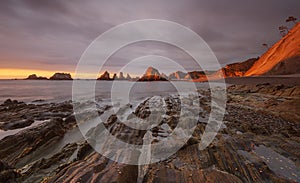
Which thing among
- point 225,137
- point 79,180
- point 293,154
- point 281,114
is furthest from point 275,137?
point 79,180

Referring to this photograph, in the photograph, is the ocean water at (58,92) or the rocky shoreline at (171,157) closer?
the rocky shoreline at (171,157)

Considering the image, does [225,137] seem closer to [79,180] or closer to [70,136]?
[79,180]

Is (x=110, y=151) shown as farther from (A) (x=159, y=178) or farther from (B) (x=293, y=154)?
(B) (x=293, y=154)

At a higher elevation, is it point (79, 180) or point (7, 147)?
point (79, 180)

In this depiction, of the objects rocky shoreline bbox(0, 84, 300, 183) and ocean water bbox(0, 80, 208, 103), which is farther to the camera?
ocean water bbox(0, 80, 208, 103)

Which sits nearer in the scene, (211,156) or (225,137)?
(211,156)

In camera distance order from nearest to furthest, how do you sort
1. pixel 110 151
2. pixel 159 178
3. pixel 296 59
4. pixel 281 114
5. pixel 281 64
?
pixel 159 178 < pixel 110 151 < pixel 281 114 < pixel 296 59 < pixel 281 64

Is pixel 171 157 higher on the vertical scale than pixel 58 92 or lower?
higher

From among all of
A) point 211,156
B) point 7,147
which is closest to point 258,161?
point 211,156

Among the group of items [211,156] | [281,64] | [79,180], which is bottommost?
[211,156]

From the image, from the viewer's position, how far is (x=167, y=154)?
6.23 m

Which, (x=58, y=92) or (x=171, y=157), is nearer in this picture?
(x=171, y=157)

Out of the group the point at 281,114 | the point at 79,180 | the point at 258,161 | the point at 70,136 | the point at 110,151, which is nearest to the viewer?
the point at 79,180

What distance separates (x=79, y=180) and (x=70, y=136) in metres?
6.81
